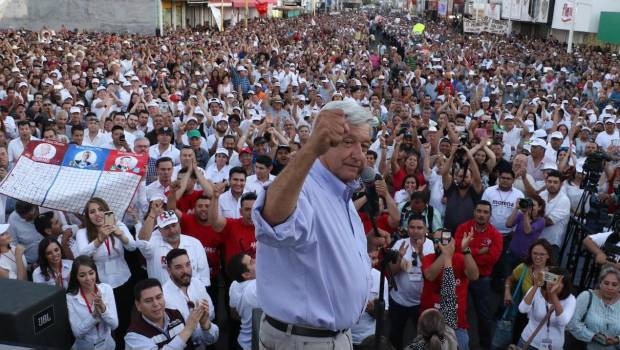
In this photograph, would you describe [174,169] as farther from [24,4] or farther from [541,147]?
[24,4]

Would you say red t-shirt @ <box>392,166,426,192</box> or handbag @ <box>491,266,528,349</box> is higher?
red t-shirt @ <box>392,166,426,192</box>

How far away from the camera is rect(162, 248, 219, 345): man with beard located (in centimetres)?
453

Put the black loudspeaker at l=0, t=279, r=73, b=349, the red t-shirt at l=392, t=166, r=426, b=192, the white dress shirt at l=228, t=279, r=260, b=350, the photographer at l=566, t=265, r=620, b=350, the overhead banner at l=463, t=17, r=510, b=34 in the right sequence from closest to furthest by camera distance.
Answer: the black loudspeaker at l=0, t=279, r=73, b=349, the white dress shirt at l=228, t=279, r=260, b=350, the photographer at l=566, t=265, r=620, b=350, the red t-shirt at l=392, t=166, r=426, b=192, the overhead banner at l=463, t=17, r=510, b=34

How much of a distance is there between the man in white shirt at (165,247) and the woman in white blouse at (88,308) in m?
0.74

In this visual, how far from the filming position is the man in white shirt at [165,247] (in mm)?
5262

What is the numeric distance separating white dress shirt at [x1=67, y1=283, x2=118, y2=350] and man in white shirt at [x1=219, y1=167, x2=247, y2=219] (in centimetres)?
212

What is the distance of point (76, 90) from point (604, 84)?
13.3 meters

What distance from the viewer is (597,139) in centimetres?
1115

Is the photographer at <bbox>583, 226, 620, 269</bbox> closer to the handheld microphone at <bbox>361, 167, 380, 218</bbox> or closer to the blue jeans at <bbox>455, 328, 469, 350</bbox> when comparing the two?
the blue jeans at <bbox>455, 328, 469, 350</bbox>

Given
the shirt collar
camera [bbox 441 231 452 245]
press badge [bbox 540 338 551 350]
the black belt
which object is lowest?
press badge [bbox 540 338 551 350]

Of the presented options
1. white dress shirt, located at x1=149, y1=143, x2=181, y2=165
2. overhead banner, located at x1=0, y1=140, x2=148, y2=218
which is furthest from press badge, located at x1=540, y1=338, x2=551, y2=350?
white dress shirt, located at x1=149, y1=143, x2=181, y2=165

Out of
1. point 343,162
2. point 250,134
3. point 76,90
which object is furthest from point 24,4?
point 343,162

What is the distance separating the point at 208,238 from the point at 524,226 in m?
3.16

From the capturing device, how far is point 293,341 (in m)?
2.12
